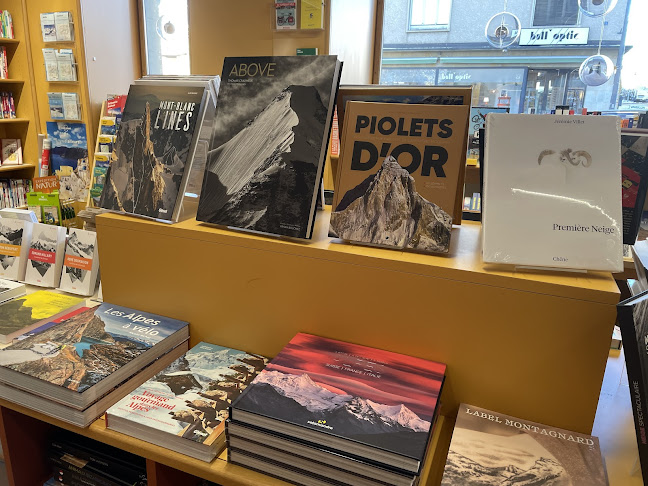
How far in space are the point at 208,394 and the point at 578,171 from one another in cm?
93

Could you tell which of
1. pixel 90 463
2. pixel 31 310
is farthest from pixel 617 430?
pixel 31 310

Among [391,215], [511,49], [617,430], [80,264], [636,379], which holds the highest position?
[511,49]

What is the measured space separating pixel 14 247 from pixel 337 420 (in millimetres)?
1570

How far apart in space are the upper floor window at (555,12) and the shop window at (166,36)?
9.68 feet

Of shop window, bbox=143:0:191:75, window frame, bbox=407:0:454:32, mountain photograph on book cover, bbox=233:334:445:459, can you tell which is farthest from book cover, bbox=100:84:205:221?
window frame, bbox=407:0:454:32

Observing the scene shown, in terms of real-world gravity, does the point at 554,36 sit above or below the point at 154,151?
above

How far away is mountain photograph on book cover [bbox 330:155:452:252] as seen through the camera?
1.05 metres

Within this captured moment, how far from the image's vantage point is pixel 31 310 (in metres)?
1.48

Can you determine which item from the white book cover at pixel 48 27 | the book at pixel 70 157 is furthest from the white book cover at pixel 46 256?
the white book cover at pixel 48 27

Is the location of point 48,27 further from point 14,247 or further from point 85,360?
point 85,360

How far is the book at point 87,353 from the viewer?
1.04 meters

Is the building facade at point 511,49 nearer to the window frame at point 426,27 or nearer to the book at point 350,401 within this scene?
the window frame at point 426,27

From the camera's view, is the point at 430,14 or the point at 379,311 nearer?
the point at 379,311

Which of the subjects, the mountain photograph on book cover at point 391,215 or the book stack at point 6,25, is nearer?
the mountain photograph on book cover at point 391,215
